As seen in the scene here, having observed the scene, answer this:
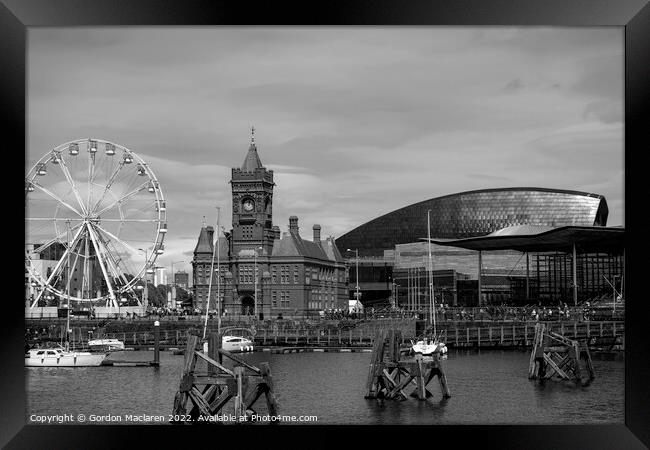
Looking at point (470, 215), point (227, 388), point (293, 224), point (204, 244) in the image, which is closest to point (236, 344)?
point (227, 388)

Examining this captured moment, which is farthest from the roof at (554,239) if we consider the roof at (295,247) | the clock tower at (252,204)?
the clock tower at (252,204)

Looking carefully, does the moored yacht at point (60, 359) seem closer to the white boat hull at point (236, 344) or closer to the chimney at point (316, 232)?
the white boat hull at point (236, 344)

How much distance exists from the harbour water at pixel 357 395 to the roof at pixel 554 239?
28549 millimetres

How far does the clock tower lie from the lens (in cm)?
9662

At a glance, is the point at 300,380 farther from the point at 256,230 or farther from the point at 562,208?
the point at 562,208

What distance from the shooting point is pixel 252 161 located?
96.7m

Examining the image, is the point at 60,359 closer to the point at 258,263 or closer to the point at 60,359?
the point at 60,359

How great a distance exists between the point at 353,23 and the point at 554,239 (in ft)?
233

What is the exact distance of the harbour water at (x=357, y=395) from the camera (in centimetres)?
2747

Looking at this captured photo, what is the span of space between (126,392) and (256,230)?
6314cm

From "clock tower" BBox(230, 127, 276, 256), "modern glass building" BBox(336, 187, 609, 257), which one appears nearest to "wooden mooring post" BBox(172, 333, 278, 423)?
"clock tower" BBox(230, 127, 276, 256)

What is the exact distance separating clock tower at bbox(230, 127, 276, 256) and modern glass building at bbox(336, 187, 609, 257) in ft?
143

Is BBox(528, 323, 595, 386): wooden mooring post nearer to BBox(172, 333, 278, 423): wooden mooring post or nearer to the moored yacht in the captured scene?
BBox(172, 333, 278, 423): wooden mooring post
